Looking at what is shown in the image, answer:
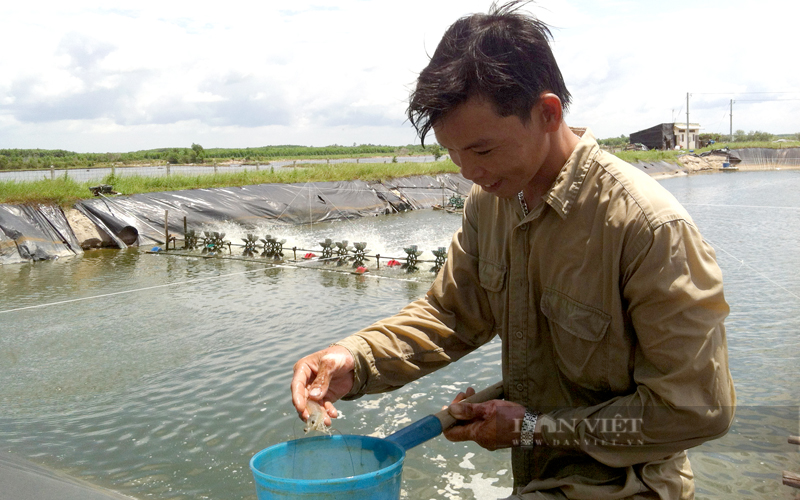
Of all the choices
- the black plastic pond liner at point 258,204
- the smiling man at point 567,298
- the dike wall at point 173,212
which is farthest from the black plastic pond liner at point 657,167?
the smiling man at point 567,298

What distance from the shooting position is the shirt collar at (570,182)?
1.45 meters

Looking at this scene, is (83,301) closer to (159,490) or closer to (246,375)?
(246,375)

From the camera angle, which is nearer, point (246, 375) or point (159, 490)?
point (159, 490)

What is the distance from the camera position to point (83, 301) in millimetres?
9039

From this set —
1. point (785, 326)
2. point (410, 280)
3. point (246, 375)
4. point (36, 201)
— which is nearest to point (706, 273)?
point (246, 375)

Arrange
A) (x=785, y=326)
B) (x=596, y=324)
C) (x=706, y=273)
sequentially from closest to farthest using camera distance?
(x=706, y=273)
(x=596, y=324)
(x=785, y=326)

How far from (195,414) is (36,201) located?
456 inches

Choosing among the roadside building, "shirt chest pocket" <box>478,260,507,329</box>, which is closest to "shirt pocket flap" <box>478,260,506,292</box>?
"shirt chest pocket" <box>478,260,507,329</box>

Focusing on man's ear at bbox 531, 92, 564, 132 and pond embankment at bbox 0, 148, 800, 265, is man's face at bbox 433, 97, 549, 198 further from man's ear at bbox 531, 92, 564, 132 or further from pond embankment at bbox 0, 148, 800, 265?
pond embankment at bbox 0, 148, 800, 265

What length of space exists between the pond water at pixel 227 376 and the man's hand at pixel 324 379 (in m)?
0.64

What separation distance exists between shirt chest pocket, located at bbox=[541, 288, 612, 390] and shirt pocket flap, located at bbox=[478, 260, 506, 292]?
16cm

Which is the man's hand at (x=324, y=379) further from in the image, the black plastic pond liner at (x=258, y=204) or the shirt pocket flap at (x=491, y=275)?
the black plastic pond liner at (x=258, y=204)

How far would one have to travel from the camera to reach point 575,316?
1454mm

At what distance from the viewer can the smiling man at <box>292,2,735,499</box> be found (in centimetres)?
129
